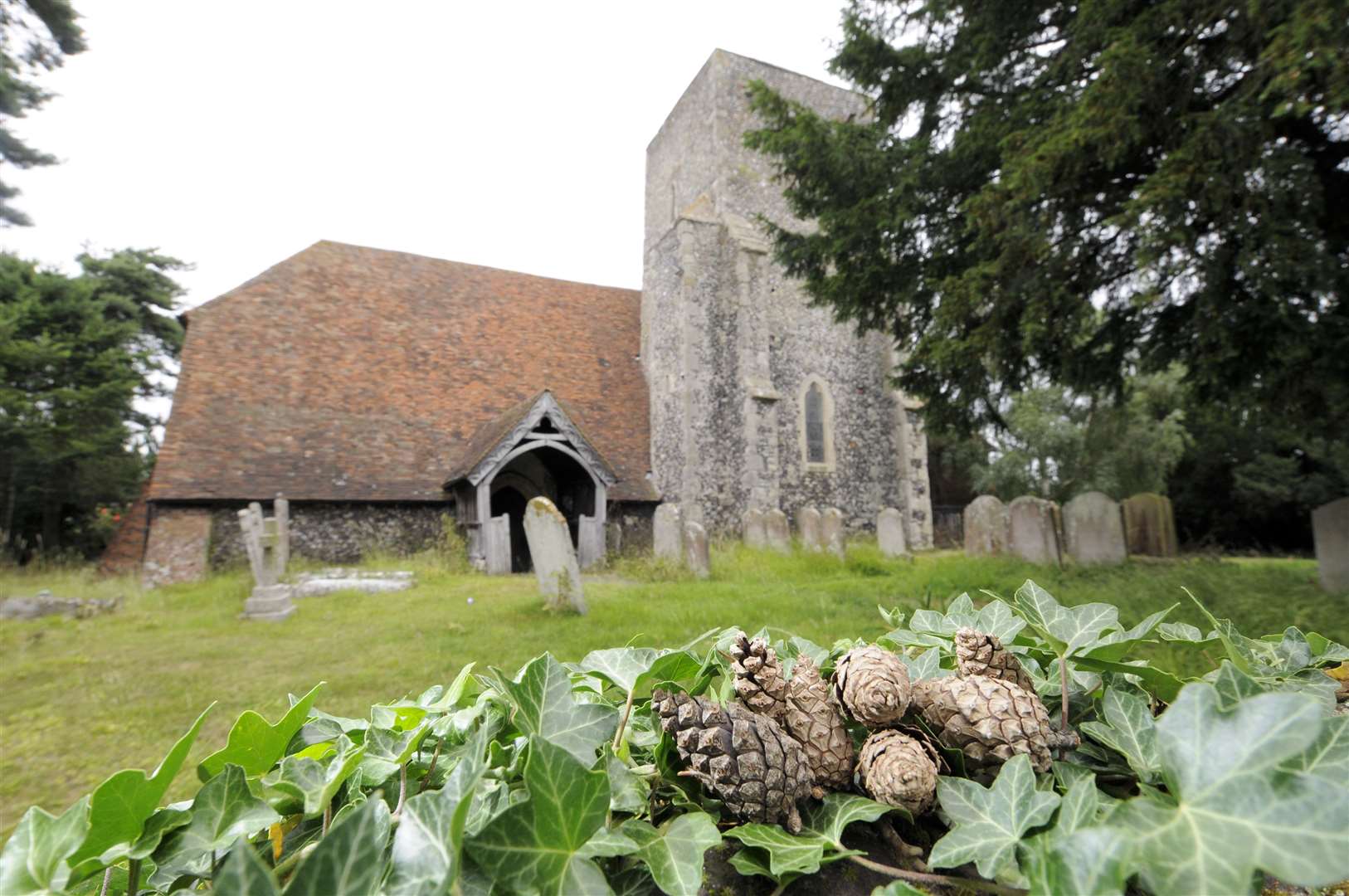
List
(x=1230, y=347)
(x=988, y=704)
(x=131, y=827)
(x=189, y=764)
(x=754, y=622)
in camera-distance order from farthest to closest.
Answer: (x=754, y=622), (x=1230, y=347), (x=189, y=764), (x=988, y=704), (x=131, y=827)

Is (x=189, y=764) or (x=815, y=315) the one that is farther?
(x=815, y=315)

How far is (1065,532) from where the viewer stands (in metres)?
8.59

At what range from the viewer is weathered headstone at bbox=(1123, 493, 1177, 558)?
28.0ft

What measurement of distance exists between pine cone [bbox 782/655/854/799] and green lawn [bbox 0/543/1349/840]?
1.86 m

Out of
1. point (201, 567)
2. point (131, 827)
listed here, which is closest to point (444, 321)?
point (201, 567)

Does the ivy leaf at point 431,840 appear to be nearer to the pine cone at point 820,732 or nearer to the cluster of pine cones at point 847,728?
the cluster of pine cones at point 847,728

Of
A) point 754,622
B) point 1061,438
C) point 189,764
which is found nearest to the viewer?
point 189,764

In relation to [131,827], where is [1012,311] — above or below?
above

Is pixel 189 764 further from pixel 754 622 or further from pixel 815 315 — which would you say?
pixel 815 315

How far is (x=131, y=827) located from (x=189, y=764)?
3.87 meters

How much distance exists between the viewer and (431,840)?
1.52 feet

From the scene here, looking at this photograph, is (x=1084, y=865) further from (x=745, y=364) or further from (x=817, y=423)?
(x=817, y=423)

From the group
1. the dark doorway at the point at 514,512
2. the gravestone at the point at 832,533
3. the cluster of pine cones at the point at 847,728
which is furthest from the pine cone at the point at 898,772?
the dark doorway at the point at 514,512

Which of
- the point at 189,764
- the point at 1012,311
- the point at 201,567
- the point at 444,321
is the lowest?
the point at 189,764
